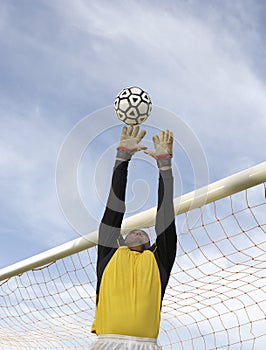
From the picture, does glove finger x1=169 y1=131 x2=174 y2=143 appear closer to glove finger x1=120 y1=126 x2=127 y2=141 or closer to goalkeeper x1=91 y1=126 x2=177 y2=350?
goalkeeper x1=91 y1=126 x2=177 y2=350

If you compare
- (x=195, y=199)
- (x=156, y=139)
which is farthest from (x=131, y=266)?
(x=195, y=199)

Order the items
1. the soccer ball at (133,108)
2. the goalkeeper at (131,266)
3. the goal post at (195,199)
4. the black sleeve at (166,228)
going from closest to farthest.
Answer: the goalkeeper at (131,266)
the black sleeve at (166,228)
the soccer ball at (133,108)
the goal post at (195,199)

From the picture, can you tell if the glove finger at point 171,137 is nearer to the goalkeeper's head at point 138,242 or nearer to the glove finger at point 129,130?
the glove finger at point 129,130

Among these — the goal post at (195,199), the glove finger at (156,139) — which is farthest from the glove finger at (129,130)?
the goal post at (195,199)

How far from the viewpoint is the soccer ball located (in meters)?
3.88

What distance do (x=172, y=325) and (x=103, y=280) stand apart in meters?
2.38

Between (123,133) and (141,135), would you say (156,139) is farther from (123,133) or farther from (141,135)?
(123,133)

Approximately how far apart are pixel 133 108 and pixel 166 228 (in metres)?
0.95

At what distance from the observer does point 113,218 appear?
340cm

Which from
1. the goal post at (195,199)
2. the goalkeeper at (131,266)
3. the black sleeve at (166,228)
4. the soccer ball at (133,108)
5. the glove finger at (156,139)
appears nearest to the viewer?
the goalkeeper at (131,266)

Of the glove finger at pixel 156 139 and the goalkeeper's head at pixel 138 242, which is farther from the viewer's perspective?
the glove finger at pixel 156 139

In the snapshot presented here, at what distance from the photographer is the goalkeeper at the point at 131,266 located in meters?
3.08

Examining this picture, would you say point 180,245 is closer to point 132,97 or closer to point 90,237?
point 90,237

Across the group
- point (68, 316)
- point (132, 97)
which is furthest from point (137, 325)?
point (68, 316)
